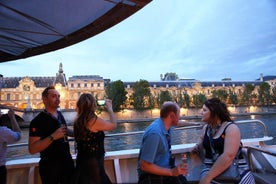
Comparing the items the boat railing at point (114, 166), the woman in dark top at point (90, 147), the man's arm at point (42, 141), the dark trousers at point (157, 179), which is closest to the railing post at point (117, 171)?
the boat railing at point (114, 166)

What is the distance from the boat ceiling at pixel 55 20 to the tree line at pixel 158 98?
1945 inches

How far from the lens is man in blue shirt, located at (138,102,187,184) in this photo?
1931 mm

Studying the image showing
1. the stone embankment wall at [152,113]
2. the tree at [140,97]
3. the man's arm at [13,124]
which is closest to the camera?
the man's arm at [13,124]

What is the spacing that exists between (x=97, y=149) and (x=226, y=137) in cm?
110

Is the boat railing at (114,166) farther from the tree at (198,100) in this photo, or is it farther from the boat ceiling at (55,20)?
the tree at (198,100)

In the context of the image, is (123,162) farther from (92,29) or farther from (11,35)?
(11,35)

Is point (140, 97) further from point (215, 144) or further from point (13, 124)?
point (215, 144)

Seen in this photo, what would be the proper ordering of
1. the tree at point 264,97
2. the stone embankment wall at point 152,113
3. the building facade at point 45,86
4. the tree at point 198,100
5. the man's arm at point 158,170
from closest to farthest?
1. the man's arm at point 158,170
2. the stone embankment wall at point 152,113
3. the building facade at point 45,86
4. the tree at point 198,100
5. the tree at point 264,97

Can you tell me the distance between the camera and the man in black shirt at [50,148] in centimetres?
209

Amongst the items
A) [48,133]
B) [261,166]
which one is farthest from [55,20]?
[261,166]

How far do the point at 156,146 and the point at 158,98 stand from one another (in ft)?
190

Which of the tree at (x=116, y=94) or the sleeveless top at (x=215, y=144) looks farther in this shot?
the tree at (x=116, y=94)

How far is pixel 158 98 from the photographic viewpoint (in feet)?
196

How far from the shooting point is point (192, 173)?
10.5 ft
